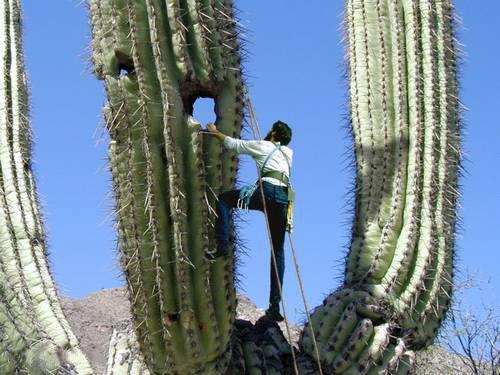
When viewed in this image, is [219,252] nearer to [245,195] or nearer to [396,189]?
[245,195]

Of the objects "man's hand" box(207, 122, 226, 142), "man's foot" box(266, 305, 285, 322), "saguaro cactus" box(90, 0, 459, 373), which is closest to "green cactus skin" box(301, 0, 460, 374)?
"saguaro cactus" box(90, 0, 459, 373)

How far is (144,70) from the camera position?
5117 mm

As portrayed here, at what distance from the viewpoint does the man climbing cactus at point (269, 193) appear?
17.6 feet

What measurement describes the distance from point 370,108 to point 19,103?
232cm

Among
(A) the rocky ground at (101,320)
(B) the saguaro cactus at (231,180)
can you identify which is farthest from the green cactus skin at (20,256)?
(A) the rocky ground at (101,320)

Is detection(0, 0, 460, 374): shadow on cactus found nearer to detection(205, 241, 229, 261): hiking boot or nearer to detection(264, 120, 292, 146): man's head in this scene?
detection(205, 241, 229, 261): hiking boot

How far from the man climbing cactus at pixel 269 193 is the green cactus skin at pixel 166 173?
7 cm

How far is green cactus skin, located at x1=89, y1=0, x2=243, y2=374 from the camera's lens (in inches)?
200

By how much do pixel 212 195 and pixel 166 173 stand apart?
0.98 feet

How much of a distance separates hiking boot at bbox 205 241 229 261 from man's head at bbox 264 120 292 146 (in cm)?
82

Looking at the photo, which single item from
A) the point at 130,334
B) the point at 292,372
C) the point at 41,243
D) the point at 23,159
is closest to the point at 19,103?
the point at 23,159

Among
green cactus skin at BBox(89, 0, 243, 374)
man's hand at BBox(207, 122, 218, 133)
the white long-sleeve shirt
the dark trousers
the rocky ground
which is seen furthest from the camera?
the rocky ground

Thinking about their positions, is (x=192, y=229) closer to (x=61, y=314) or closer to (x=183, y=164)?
(x=183, y=164)

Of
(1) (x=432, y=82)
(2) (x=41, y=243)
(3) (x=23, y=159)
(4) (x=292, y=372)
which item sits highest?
(1) (x=432, y=82)
